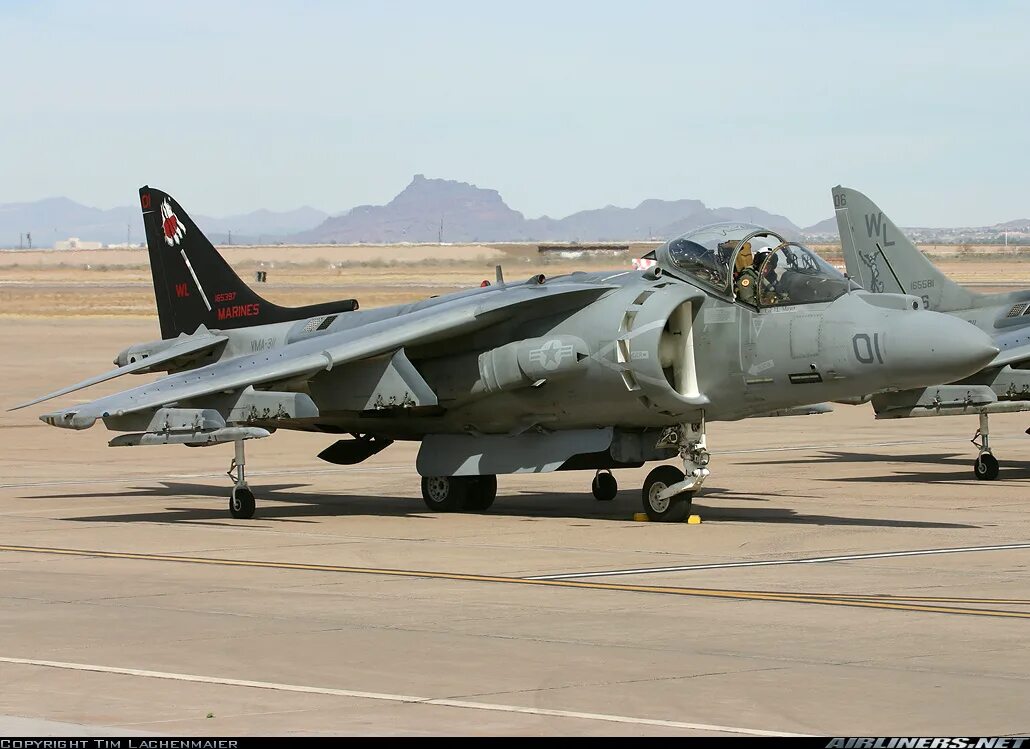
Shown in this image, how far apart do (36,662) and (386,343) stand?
8.18 m

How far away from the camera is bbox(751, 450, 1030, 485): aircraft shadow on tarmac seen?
22406 millimetres

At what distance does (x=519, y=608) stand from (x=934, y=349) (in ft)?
18.2

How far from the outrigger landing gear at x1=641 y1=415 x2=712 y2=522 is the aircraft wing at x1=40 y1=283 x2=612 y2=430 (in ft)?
→ 5.81

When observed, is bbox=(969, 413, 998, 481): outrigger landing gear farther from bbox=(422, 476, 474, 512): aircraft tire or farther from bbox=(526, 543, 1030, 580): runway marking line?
bbox=(422, 476, 474, 512): aircraft tire

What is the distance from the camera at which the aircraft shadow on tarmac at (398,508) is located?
1766cm

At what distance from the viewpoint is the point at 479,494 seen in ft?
62.0

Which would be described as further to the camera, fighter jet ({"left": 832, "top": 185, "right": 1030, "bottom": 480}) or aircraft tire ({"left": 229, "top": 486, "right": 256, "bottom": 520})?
fighter jet ({"left": 832, "top": 185, "right": 1030, "bottom": 480})

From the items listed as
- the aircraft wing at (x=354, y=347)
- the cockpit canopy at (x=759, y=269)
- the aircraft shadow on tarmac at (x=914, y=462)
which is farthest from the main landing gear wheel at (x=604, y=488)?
the aircraft shadow on tarmac at (x=914, y=462)

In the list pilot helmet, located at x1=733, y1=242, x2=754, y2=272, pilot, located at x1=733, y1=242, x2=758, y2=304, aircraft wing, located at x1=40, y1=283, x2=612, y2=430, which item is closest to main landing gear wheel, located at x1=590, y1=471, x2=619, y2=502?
aircraft wing, located at x1=40, y1=283, x2=612, y2=430

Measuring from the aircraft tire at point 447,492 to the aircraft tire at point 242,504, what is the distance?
212 cm

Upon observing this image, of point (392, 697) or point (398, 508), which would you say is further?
point (398, 508)

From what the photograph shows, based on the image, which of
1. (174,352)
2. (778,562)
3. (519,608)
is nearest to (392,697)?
(519,608)

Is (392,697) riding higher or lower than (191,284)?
lower

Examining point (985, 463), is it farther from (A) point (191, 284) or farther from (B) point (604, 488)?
(A) point (191, 284)
